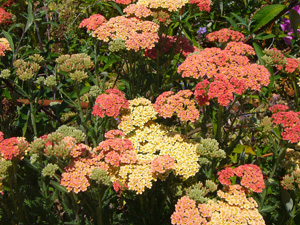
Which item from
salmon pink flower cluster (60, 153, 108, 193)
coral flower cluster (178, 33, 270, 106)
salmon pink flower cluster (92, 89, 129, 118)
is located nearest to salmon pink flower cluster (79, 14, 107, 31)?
salmon pink flower cluster (92, 89, 129, 118)

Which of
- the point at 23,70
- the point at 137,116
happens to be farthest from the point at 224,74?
Answer: the point at 23,70

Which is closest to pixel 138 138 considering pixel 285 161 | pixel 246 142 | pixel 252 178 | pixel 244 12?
pixel 252 178

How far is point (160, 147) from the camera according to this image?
2.40 m

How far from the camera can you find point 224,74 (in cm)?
251

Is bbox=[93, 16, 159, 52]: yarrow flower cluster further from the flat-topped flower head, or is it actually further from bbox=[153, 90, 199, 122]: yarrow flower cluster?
the flat-topped flower head

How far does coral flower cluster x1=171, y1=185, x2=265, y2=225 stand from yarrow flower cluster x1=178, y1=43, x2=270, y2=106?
2.05ft

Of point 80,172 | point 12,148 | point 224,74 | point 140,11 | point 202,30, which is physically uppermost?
point 140,11

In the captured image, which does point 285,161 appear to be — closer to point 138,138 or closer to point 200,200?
point 200,200

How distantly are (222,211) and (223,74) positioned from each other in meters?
0.98

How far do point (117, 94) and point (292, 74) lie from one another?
157 centimetres

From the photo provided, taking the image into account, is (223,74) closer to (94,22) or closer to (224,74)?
(224,74)

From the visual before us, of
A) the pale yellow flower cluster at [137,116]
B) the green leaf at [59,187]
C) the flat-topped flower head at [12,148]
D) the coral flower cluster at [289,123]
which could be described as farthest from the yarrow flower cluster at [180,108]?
the flat-topped flower head at [12,148]

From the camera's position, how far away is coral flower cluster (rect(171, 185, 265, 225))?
196cm

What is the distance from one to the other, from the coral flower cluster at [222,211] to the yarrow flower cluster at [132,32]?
1.30 metres
